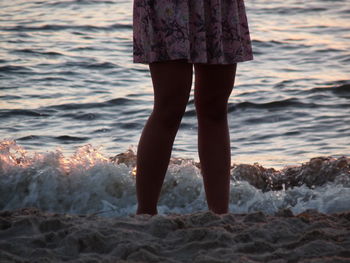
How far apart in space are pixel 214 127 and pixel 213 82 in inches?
8.8

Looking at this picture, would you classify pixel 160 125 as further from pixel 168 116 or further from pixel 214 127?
pixel 214 127

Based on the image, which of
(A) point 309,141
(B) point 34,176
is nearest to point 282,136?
(A) point 309,141

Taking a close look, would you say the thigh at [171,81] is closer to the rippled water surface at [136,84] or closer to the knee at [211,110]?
the knee at [211,110]

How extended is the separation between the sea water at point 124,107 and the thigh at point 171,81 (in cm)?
167

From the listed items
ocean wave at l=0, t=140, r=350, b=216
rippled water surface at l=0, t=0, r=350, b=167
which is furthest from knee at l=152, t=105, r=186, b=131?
rippled water surface at l=0, t=0, r=350, b=167

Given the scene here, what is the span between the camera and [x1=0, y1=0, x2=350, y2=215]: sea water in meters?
5.02

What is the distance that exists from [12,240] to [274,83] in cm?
518

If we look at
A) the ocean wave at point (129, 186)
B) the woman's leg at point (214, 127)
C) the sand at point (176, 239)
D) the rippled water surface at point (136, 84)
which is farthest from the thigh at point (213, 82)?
the rippled water surface at point (136, 84)

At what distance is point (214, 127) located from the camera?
350cm

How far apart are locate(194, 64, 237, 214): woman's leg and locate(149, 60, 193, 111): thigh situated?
13 centimetres

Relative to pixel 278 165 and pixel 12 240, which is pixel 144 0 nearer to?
pixel 12 240

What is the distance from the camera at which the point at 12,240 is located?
123 inches

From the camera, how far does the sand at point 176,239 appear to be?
2.96m

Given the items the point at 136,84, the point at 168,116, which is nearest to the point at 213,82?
the point at 168,116
